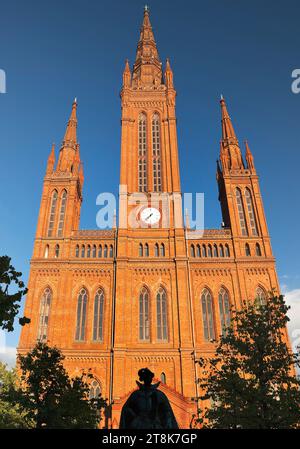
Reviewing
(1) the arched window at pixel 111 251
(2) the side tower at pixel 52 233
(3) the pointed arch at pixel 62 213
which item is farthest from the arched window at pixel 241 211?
(3) the pointed arch at pixel 62 213

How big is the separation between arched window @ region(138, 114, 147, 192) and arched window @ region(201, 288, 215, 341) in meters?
15.0

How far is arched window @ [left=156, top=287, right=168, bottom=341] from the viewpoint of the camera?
34125 mm

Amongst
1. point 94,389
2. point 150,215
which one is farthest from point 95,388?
point 150,215

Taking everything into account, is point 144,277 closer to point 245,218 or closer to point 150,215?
point 150,215

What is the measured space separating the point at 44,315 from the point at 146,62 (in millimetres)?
43147

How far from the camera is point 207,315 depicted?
35.5 metres

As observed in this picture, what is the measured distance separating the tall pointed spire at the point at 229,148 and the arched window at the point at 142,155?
981cm

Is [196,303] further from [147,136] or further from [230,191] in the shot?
[147,136]

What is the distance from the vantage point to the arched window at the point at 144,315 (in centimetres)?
3422

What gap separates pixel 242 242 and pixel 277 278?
203 inches

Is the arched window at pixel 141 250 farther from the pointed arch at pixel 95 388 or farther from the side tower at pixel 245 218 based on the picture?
the pointed arch at pixel 95 388

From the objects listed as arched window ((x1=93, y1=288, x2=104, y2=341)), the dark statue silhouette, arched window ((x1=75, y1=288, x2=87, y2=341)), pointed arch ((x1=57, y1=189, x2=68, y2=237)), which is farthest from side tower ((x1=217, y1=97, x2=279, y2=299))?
the dark statue silhouette

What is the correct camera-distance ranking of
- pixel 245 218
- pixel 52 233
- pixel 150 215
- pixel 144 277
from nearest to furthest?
pixel 144 277
pixel 52 233
pixel 245 218
pixel 150 215

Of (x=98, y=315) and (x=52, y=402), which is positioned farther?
(x=98, y=315)
